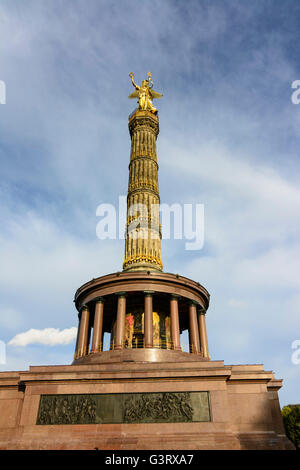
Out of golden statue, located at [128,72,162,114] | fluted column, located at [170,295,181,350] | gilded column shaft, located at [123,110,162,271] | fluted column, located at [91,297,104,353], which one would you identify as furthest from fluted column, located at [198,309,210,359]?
golden statue, located at [128,72,162,114]

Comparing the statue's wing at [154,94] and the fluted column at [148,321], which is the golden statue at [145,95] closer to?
the statue's wing at [154,94]

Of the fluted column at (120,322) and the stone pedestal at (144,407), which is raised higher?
the fluted column at (120,322)

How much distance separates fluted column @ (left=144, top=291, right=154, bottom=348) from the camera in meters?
18.1

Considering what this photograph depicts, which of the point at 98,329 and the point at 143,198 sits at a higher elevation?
the point at 143,198

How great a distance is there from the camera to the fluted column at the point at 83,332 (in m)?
20.0

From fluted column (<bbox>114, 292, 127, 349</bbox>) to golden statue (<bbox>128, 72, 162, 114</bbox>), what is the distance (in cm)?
1887

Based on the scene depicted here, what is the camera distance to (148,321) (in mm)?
18656

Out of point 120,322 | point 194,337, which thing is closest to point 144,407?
point 120,322

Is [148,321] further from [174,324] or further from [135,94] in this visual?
[135,94]

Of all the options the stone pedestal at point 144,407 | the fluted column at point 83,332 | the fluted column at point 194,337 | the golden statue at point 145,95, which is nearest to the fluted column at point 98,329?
the fluted column at point 83,332

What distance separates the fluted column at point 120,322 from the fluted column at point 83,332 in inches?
107

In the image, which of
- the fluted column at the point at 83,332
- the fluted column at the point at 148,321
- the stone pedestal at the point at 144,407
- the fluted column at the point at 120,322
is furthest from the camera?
the fluted column at the point at 83,332

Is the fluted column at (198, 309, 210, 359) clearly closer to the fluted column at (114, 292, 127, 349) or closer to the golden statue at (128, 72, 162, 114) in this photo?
the fluted column at (114, 292, 127, 349)

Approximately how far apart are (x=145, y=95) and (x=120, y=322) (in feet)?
72.0
